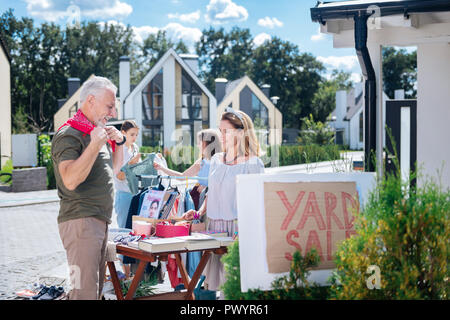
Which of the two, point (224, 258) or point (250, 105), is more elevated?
point (250, 105)

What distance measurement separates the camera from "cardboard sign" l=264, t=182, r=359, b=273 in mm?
3258

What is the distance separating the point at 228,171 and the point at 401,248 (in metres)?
2.37

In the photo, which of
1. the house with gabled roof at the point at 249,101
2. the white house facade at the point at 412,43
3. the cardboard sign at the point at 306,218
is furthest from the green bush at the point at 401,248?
the house with gabled roof at the point at 249,101

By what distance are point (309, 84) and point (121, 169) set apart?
79.3 metres

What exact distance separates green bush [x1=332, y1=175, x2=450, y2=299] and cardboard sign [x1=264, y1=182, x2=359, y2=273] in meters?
0.29

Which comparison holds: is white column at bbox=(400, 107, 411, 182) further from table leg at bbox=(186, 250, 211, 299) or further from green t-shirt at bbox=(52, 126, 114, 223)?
green t-shirt at bbox=(52, 126, 114, 223)

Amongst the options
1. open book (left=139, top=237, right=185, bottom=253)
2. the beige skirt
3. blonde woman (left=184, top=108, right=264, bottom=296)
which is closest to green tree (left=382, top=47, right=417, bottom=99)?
blonde woman (left=184, top=108, right=264, bottom=296)

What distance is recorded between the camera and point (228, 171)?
5016 millimetres

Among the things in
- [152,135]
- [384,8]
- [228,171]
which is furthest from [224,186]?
[152,135]

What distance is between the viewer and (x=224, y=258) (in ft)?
11.3

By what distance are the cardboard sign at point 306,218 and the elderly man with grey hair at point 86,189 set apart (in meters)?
1.15

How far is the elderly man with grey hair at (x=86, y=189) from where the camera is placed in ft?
11.7
